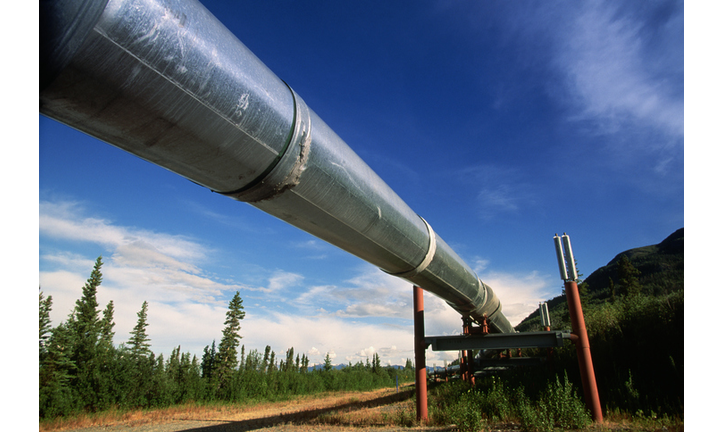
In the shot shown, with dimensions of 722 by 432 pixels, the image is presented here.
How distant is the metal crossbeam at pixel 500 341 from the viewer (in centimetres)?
768

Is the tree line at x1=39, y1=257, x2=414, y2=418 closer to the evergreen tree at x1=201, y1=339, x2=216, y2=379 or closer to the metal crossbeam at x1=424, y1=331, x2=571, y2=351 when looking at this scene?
the evergreen tree at x1=201, y1=339, x2=216, y2=379

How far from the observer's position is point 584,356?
7109 mm

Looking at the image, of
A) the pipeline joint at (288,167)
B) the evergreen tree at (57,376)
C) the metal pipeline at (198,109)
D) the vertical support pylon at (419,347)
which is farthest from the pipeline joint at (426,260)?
the evergreen tree at (57,376)

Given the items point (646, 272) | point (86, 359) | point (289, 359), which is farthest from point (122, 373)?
point (646, 272)

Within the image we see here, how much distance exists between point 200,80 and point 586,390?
8.63m

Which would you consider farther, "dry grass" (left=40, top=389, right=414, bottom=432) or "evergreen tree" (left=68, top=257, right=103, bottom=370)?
"evergreen tree" (left=68, top=257, right=103, bottom=370)

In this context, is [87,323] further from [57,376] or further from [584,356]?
[584,356]

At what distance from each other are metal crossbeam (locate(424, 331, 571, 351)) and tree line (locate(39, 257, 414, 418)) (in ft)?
70.2

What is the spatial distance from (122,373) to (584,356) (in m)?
26.0

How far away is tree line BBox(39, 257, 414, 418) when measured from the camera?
62.8 ft

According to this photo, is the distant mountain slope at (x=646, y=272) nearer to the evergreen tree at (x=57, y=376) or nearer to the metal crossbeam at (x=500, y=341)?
the metal crossbeam at (x=500, y=341)

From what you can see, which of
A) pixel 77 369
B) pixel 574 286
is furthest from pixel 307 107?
pixel 77 369

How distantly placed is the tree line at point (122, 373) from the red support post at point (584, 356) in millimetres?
24209

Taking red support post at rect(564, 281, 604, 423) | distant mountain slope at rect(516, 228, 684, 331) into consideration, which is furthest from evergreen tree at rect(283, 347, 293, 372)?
red support post at rect(564, 281, 604, 423)
